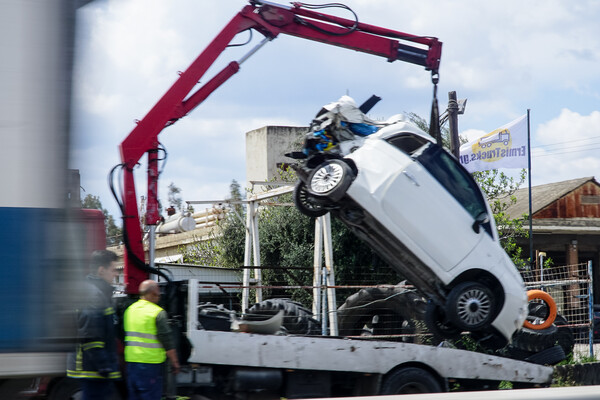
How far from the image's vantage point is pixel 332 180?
31.0ft

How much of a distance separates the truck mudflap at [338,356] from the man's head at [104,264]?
138 inches

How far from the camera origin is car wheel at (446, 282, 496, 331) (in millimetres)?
9531

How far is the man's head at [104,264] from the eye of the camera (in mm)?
3844

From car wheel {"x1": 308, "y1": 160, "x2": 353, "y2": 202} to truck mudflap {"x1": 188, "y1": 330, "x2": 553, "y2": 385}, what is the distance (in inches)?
70.0

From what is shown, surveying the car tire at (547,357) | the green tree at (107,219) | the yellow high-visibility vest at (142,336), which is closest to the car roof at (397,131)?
the car tire at (547,357)

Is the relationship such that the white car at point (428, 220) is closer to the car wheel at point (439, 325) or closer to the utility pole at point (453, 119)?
the car wheel at point (439, 325)

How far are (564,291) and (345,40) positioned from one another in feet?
21.0

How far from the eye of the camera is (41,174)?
3484mm

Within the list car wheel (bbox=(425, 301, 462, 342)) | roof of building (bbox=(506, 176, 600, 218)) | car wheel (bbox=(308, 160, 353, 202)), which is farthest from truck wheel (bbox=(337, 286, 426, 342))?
roof of building (bbox=(506, 176, 600, 218))

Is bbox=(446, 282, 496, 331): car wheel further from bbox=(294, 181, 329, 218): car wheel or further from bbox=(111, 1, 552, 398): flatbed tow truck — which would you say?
bbox=(294, 181, 329, 218): car wheel

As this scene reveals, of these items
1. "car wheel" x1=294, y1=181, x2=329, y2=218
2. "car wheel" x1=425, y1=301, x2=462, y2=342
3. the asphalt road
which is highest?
"car wheel" x1=294, y1=181, x2=329, y2=218

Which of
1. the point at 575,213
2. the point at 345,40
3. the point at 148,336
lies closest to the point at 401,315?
the point at 345,40

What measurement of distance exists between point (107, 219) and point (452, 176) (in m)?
6.16

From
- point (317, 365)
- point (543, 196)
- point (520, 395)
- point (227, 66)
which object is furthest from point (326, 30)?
point (543, 196)
